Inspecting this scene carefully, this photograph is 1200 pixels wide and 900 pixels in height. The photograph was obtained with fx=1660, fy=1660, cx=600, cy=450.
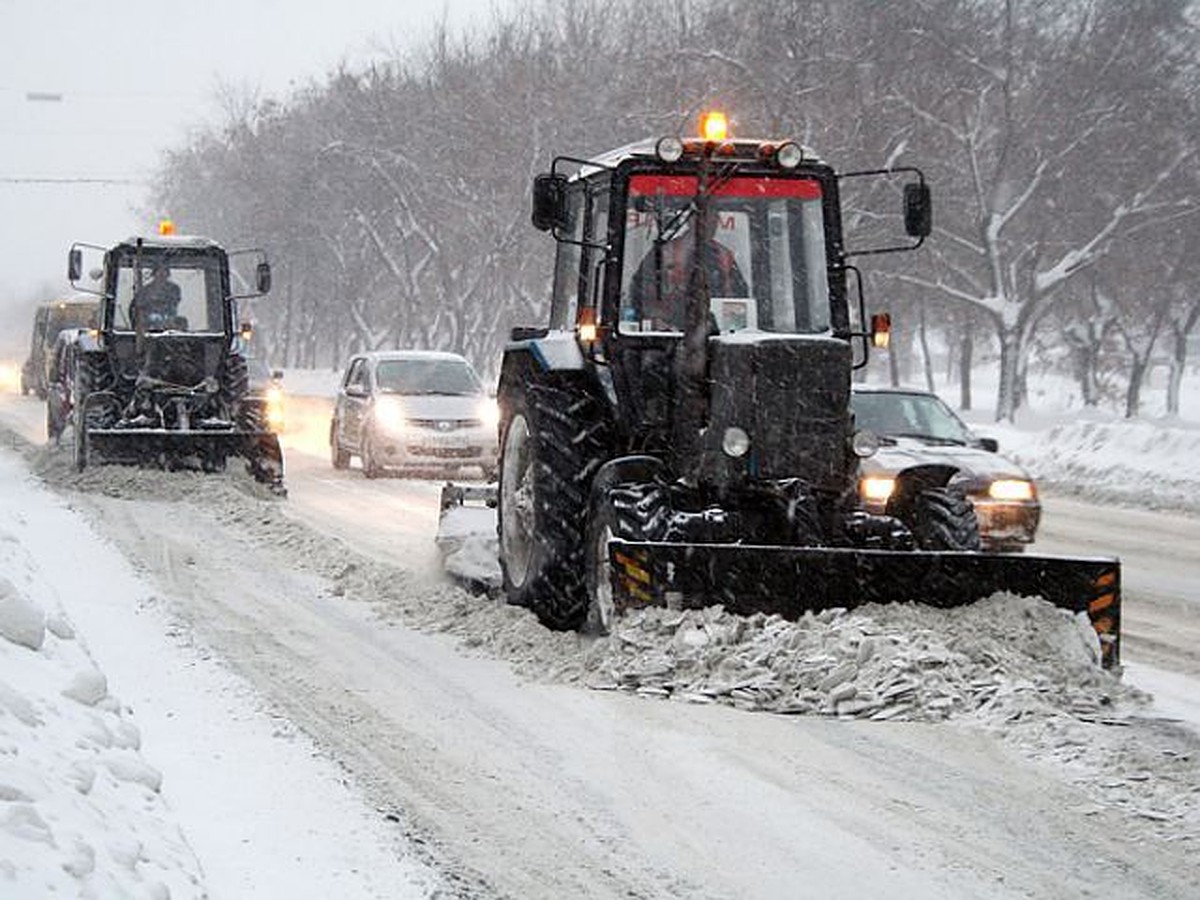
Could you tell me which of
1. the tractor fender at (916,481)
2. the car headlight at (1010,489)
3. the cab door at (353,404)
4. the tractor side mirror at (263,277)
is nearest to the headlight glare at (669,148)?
the tractor fender at (916,481)

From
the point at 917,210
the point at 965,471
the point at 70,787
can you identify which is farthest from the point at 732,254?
the point at 965,471

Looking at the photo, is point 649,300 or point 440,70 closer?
point 649,300

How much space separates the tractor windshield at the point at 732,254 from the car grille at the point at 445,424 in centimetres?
1168

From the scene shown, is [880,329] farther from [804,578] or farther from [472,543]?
[472,543]

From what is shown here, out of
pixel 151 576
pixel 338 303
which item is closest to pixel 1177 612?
pixel 151 576

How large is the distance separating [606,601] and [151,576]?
4296 mm

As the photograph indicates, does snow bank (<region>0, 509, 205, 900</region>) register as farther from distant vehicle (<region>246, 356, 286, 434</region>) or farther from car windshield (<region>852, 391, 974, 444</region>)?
distant vehicle (<region>246, 356, 286, 434</region>)

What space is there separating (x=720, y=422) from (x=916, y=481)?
4.99ft

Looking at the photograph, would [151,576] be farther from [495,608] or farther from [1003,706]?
[1003,706]

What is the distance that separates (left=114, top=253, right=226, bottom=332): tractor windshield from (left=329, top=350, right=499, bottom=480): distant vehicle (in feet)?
8.59

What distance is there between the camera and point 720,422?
26.7ft

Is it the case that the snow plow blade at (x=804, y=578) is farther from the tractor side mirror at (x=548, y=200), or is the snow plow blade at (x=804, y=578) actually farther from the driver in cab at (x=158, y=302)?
the driver in cab at (x=158, y=302)

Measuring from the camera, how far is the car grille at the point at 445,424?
20.2 m

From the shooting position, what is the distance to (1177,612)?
1109cm
